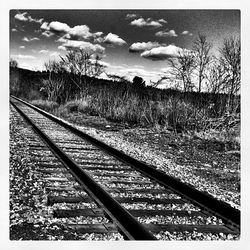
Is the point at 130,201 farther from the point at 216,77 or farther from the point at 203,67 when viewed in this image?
the point at 216,77

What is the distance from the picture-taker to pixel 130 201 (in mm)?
3607

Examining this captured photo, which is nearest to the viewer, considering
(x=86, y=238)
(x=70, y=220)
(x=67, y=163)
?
(x=86, y=238)

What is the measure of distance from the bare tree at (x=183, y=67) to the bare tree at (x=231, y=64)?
55 centimetres

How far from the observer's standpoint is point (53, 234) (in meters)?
2.87

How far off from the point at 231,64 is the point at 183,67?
2.80 feet

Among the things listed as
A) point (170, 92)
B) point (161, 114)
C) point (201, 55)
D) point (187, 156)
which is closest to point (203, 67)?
point (201, 55)

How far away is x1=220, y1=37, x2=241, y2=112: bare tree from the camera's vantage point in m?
5.31

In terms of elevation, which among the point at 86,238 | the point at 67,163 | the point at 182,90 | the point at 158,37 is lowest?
the point at 86,238

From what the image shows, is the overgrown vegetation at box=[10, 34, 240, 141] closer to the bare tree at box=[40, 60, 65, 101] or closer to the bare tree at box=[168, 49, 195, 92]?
the bare tree at box=[168, 49, 195, 92]

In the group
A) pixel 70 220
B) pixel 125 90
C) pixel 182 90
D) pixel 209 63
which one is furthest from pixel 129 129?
pixel 70 220

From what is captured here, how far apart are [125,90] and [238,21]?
6.29m

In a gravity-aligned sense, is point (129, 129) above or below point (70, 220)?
above
